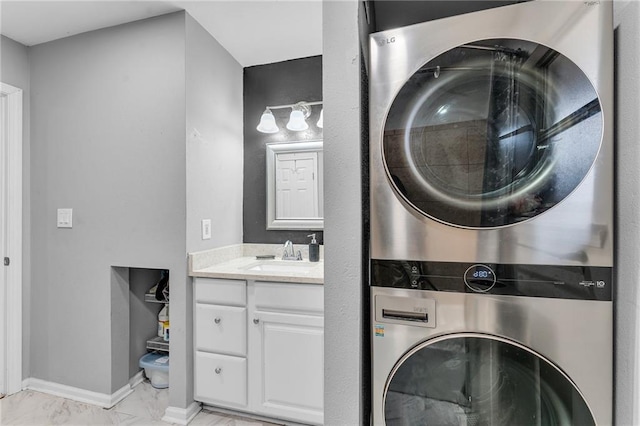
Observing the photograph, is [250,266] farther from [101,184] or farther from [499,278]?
[499,278]

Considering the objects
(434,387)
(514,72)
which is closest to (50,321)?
(434,387)

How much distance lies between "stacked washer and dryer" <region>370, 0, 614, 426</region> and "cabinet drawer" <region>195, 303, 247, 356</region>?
1.16 metres

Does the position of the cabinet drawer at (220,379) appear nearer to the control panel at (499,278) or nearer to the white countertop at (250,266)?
the white countertop at (250,266)

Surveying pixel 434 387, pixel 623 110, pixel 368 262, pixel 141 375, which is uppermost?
pixel 623 110

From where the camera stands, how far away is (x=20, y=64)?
7.17ft

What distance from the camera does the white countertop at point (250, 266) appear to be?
1776 millimetres

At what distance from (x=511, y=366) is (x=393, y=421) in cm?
35

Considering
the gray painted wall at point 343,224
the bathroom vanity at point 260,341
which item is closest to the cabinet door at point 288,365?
the bathroom vanity at point 260,341

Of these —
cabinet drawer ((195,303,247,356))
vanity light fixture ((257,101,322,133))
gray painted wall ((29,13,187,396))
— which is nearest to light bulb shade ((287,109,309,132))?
vanity light fixture ((257,101,322,133))

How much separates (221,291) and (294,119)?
52.4 inches

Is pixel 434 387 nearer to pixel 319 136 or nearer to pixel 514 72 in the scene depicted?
pixel 514 72

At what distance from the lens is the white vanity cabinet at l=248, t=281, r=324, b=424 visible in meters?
1.72

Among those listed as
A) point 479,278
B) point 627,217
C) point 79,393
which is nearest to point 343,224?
point 479,278

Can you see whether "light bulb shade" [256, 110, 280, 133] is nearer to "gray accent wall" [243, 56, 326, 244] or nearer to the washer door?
"gray accent wall" [243, 56, 326, 244]
